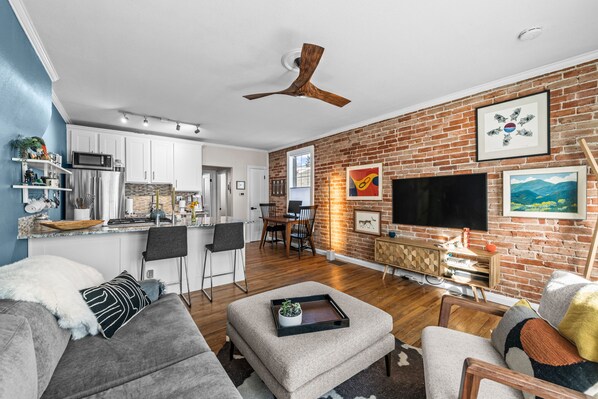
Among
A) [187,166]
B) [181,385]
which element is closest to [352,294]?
[181,385]

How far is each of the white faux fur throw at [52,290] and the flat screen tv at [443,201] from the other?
11.9 ft

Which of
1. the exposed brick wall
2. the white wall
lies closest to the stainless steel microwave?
the white wall

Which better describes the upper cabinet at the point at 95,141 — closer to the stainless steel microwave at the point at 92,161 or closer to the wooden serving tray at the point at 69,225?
the stainless steel microwave at the point at 92,161

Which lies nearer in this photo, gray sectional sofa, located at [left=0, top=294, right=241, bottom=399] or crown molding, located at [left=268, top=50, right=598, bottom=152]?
gray sectional sofa, located at [left=0, top=294, right=241, bottom=399]

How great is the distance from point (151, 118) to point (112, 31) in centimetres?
235

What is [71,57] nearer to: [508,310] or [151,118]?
[151,118]

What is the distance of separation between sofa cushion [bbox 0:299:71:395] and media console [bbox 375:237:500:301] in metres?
3.35

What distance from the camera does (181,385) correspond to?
1.05m

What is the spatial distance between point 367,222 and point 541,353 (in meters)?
3.23

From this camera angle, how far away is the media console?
2.71 metres

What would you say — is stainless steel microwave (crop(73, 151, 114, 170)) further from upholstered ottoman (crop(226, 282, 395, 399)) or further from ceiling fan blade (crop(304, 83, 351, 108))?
upholstered ottoman (crop(226, 282, 395, 399))

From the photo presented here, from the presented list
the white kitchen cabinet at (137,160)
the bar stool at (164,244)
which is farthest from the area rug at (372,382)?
the white kitchen cabinet at (137,160)

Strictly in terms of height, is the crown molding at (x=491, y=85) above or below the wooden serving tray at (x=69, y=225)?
above

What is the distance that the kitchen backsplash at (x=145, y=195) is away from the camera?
499 cm
